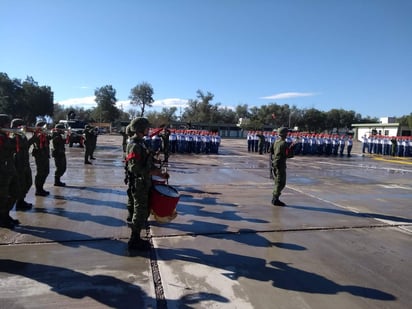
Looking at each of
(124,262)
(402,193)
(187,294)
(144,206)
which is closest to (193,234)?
(144,206)

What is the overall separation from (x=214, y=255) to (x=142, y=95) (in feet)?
311

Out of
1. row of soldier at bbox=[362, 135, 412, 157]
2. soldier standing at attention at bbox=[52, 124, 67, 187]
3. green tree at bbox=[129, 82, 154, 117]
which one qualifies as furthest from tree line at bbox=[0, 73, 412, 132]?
soldier standing at attention at bbox=[52, 124, 67, 187]

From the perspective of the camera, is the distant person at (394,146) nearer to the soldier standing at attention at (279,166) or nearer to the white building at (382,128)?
the white building at (382,128)

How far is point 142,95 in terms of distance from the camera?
9725 cm

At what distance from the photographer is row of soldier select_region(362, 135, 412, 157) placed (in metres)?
28.4

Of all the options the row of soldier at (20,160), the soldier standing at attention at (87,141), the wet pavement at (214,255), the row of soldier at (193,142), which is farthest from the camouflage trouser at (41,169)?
the row of soldier at (193,142)

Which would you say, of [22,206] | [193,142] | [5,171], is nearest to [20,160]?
[22,206]

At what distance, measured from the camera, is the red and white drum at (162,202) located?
5.52m

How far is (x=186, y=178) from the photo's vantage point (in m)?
13.0

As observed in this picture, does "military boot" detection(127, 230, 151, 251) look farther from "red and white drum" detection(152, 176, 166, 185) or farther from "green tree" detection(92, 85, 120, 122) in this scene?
"green tree" detection(92, 85, 120, 122)

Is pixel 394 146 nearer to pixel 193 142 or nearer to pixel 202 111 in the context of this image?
pixel 193 142

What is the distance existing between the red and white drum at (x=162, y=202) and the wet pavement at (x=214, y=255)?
0.48 metres

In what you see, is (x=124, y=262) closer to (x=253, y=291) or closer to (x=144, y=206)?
(x=144, y=206)

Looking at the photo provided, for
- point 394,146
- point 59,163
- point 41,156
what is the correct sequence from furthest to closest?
point 394,146, point 59,163, point 41,156
